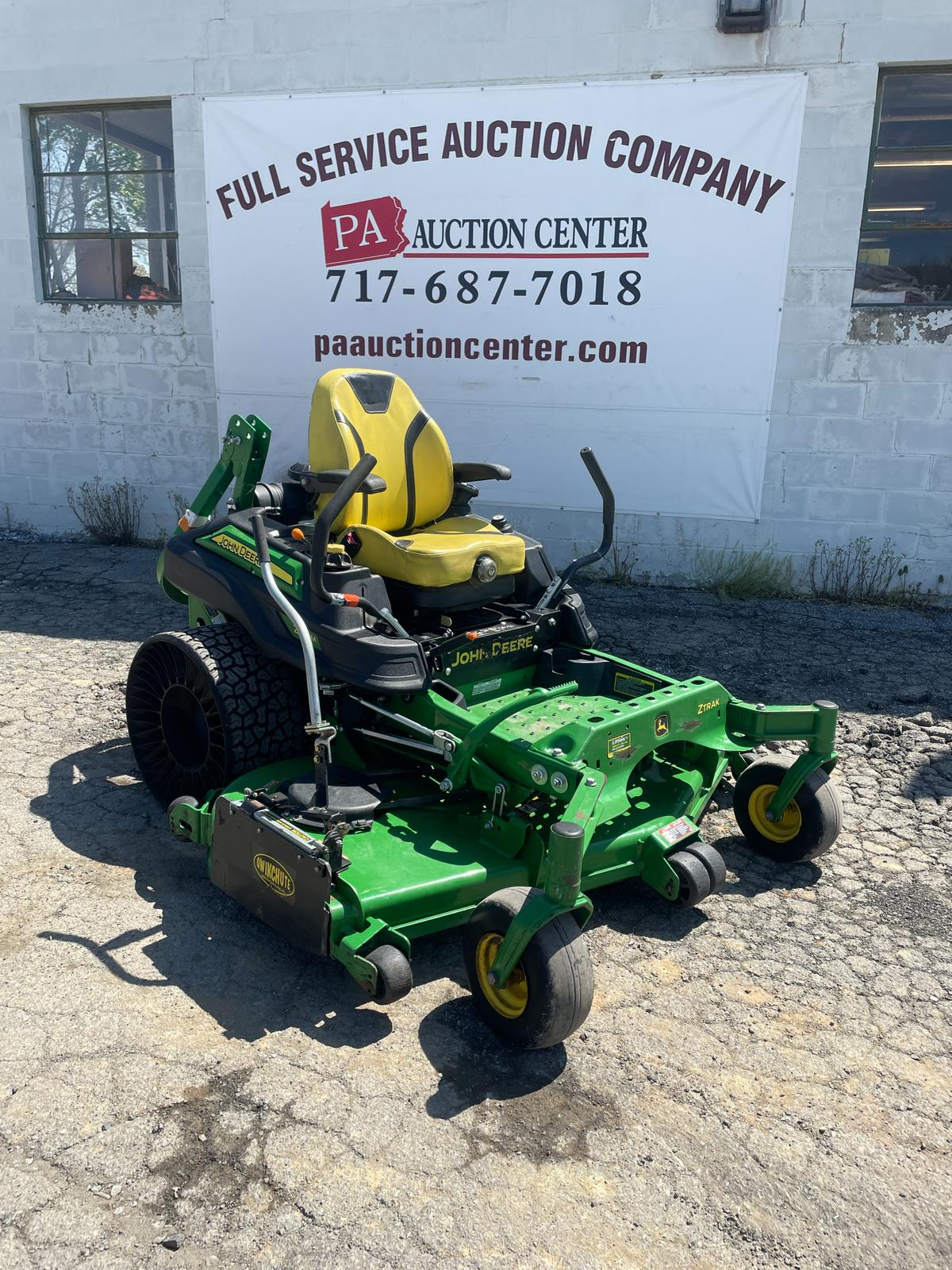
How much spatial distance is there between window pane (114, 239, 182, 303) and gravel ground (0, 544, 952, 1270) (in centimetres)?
504

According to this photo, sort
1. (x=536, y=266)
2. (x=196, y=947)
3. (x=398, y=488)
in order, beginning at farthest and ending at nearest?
(x=536, y=266)
(x=398, y=488)
(x=196, y=947)

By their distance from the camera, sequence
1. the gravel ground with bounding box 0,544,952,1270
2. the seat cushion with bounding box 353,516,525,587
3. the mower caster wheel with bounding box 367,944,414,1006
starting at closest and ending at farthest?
the gravel ground with bounding box 0,544,952,1270, the mower caster wheel with bounding box 367,944,414,1006, the seat cushion with bounding box 353,516,525,587

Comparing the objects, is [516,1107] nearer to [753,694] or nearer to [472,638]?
[472,638]

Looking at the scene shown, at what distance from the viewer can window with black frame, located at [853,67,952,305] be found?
6.39 metres

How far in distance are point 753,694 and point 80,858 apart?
10.6ft

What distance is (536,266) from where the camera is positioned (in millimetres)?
6973

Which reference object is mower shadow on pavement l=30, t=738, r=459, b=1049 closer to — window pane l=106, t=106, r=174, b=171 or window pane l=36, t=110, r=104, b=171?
window pane l=106, t=106, r=174, b=171

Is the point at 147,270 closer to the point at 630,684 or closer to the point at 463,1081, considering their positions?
the point at 630,684

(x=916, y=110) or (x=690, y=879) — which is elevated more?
(x=916, y=110)

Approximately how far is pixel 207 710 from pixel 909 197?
5.49m

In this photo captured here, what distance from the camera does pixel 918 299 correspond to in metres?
6.61

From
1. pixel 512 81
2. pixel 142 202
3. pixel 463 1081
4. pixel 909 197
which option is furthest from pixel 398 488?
pixel 142 202

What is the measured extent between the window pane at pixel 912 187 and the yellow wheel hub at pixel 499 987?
5.71 meters

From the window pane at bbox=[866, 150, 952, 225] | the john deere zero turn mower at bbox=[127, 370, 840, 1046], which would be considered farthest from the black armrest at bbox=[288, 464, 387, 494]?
the window pane at bbox=[866, 150, 952, 225]
